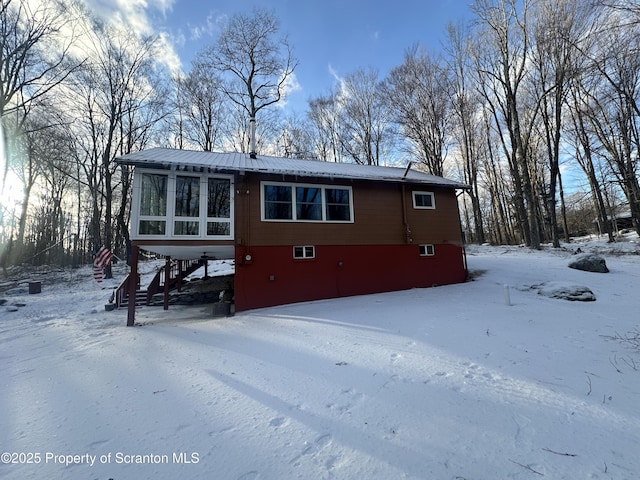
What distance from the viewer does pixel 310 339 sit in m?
5.25

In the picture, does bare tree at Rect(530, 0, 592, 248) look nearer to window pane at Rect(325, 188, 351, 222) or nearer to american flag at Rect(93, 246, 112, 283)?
window pane at Rect(325, 188, 351, 222)

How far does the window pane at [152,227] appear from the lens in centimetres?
750

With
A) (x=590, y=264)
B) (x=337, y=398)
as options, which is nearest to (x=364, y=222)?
(x=337, y=398)

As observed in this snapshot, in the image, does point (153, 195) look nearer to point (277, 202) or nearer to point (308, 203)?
point (277, 202)

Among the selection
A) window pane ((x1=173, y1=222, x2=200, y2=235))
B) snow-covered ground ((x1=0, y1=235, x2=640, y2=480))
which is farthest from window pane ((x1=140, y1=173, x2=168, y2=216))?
snow-covered ground ((x1=0, y1=235, x2=640, y2=480))

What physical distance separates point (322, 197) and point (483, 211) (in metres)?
30.0

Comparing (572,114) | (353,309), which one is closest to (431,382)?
(353,309)

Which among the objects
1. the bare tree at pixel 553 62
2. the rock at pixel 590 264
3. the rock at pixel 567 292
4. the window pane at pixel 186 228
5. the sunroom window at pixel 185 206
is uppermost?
the bare tree at pixel 553 62

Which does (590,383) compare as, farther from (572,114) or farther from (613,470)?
(572,114)

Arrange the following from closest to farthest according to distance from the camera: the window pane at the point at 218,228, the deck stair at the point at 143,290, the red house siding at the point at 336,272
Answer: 1. the window pane at the point at 218,228
2. the red house siding at the point at 336,272
3. the deck stair at the point at 143,290

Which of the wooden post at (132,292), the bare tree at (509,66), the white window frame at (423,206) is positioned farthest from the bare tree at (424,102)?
the wooden post at (132,292)

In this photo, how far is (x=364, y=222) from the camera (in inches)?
390

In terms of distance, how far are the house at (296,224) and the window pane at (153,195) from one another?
2 cm

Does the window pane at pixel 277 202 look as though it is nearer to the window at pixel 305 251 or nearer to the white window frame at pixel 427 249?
the window at pixel 305 251
